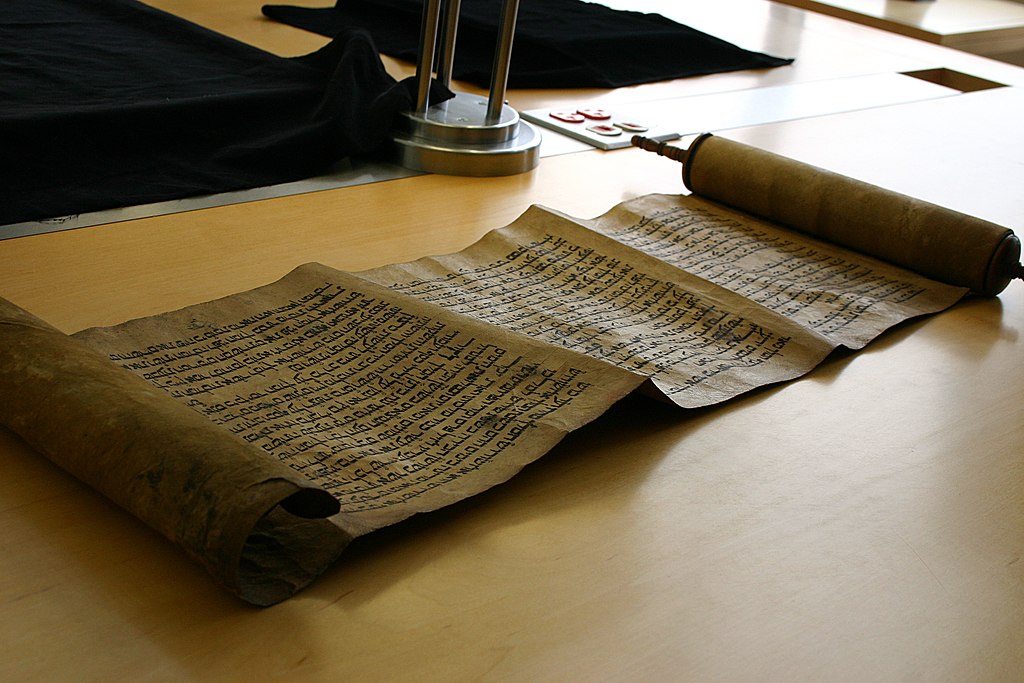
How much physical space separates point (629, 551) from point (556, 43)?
4.22 ft

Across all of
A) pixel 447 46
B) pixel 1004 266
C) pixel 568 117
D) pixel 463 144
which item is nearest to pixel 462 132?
pixel 463 144

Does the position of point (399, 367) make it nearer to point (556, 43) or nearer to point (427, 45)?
point (427, 45)

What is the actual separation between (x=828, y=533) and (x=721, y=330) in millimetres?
262

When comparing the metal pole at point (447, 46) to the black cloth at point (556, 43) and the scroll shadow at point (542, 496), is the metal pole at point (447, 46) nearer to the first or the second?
the black cloth at point (556, 43)

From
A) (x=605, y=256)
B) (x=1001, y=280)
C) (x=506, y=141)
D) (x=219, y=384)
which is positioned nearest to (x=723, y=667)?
(x=219, y=384)

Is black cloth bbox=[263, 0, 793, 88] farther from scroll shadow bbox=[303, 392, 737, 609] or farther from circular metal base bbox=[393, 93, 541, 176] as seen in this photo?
scroll shadow bbox=[303, 392, 737, 609]

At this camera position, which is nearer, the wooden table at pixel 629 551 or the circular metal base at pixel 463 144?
the wooden table at pixel 629 551

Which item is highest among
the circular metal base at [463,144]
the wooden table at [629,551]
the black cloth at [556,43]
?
the black cloth at [556,43]

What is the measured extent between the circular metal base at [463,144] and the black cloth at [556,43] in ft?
1.16

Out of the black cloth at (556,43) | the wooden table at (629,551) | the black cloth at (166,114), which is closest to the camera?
the wooden table at (629,551)

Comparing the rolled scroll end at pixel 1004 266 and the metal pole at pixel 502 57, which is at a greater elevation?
the metal pole at pixel 502 57

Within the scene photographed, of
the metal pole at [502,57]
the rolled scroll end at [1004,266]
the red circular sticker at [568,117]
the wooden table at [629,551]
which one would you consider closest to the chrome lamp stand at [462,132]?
the metal pole at [502,57]

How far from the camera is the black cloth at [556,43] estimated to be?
1.69 metres

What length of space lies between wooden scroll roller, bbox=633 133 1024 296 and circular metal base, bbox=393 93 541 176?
0.63 feet
